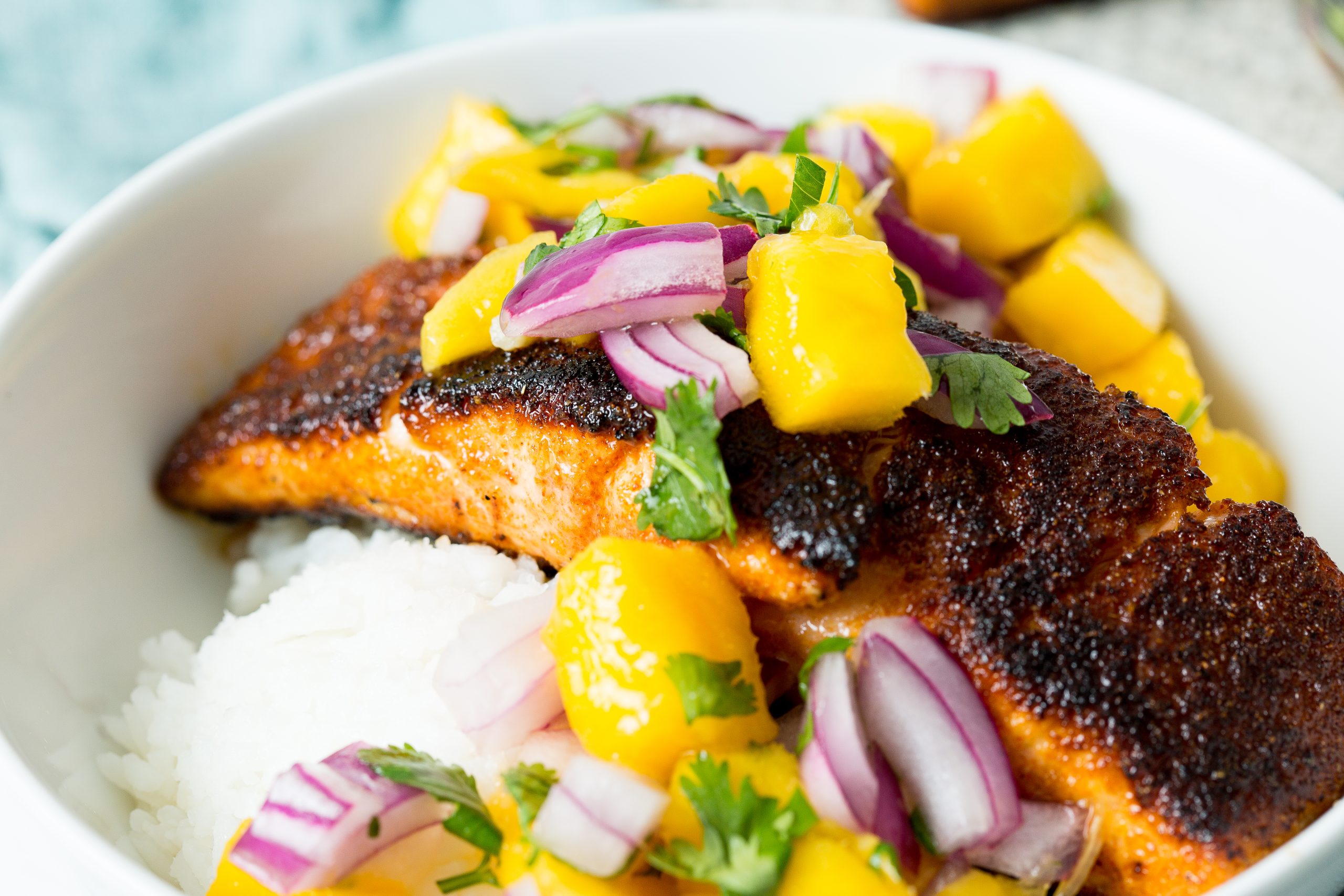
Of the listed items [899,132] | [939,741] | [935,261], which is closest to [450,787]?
[939,741]

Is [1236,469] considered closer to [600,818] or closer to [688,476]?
[688,476]

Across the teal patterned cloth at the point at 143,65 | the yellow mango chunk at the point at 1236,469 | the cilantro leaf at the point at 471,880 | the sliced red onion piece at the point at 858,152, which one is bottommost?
the yellow mango chunk at the point at 1236,469

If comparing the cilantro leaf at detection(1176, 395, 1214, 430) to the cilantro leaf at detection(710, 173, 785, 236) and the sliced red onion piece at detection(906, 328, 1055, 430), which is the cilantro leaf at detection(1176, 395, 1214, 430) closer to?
the sliced red onion piece at detection(906, 328, 1055, 430)

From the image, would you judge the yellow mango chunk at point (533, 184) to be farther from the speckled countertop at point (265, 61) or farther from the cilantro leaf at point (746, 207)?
the speckled countertop at point (265, 61)

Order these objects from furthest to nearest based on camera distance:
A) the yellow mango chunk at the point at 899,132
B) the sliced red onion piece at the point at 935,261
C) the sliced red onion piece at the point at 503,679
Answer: the yellow mango chunk at the point at 899,132 → the sliced red onion piece at the point at 935,261 → the sliced red onion piece at the point at 503,679

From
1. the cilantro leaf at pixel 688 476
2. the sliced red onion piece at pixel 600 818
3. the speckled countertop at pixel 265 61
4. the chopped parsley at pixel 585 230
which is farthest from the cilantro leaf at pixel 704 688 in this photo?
the speckled countertop at pixel 265 61

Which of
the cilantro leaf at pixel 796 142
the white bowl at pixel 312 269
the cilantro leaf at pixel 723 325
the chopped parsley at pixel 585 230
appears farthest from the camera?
the cilantro leaf at pixel 796 142
